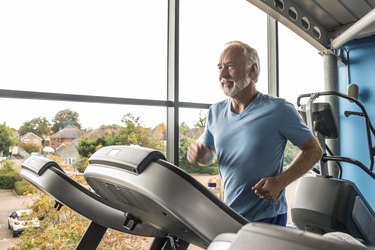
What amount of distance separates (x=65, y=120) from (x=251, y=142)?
1568mm

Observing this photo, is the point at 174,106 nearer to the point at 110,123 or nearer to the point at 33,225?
the point at 110,123

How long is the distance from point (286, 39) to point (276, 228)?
13.2ft

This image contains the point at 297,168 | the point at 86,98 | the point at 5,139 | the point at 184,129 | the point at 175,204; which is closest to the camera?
the point at 175,204

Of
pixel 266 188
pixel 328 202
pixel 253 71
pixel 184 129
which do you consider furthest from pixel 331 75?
pixel 266 188

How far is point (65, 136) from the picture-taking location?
2703 mm

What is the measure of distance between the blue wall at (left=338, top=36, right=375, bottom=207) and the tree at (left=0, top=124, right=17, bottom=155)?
10.3 ft

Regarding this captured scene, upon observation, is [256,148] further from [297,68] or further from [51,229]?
[297,68]

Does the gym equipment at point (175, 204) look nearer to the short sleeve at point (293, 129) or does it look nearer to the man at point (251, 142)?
the man at point (251, 142)

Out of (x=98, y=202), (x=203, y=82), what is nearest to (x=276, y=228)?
(x=98, y=202)

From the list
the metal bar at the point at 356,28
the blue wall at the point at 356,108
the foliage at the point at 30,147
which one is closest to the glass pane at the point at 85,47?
the foliage at the point at 30,147

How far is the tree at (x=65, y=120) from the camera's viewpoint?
263cm

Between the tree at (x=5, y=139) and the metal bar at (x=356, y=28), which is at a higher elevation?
the metal bar at (x=356, y=28)

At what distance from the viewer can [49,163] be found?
4.42 ft

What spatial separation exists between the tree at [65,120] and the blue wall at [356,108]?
270 centimetres
